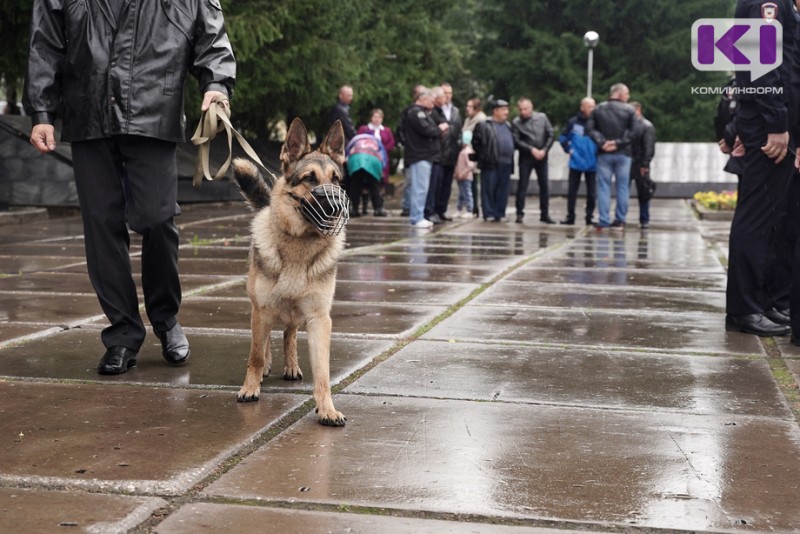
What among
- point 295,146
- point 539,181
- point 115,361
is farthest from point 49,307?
point 539,181

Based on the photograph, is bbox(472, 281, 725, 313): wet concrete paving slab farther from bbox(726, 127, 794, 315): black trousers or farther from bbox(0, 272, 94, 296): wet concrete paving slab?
bbox(0, 272, 94, 296): wet concrete paving slab

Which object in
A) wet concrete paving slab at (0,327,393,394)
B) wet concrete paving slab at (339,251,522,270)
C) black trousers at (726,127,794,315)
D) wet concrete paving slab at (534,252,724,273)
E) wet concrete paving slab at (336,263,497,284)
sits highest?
black trousers at (726,127,794,315)

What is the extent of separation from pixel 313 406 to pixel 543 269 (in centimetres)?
654

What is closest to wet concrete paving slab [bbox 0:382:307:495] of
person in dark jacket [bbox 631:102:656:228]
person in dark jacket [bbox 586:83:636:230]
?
person in dark jacket [bbox 586:83:636:230]

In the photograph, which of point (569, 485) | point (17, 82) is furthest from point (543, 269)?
point (17, 82)

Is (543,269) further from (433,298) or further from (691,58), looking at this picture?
(691,58)

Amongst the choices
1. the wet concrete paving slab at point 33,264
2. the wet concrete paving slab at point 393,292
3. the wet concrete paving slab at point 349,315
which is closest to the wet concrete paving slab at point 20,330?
the wet concrete paving slab at point 349,315

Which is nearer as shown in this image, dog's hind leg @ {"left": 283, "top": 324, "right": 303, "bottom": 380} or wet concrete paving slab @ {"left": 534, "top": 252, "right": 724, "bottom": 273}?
dog's hind leg @ {"left": 283, "top": 324, "right": 303, "bottom": 380}

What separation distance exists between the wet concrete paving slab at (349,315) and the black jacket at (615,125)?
10087 mm

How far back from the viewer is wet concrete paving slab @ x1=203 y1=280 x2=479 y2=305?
335 inches

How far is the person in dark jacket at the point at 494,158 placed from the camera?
61.6 ft

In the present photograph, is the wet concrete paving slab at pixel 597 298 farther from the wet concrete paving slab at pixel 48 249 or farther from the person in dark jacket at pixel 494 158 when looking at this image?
the person in dark jacket at pixel 494 158

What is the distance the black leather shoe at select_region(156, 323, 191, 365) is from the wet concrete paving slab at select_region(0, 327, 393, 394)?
5 cm

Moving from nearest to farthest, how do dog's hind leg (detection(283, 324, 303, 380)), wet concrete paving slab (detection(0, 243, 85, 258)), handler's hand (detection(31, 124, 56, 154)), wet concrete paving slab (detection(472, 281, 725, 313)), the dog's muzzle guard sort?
the dog's muzzle guard
dog's hind leg (detection(283, 324, 303, 380))
handler's hand (detection(31, 124, 56, 154))
wet concrete paving slab (detection(472, 281, 725, 313))
wet concrete paving slab (detection(0, 243, 85, 258))
